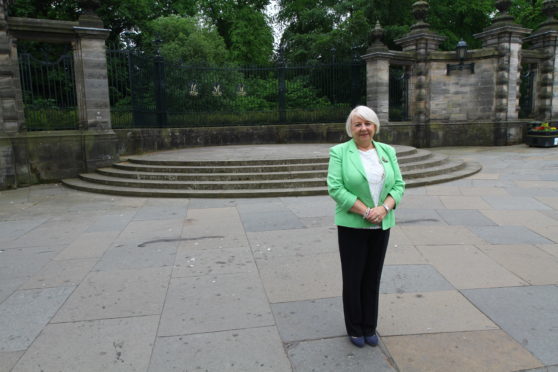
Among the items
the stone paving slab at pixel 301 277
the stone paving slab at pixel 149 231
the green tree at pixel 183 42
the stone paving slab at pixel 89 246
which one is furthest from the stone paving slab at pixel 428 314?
the green tree at pixel 183 42

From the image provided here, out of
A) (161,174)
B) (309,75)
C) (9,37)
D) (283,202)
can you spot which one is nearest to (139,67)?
Answer: (9,37)

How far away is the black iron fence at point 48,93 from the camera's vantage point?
10.5m

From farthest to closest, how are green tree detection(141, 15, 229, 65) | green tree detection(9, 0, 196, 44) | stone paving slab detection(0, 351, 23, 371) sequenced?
green tree detection(9, 0, 196, 44) < green tree detection(141, 15, 229, 65) < stone paving slab detection(0, 351, 23, 371)

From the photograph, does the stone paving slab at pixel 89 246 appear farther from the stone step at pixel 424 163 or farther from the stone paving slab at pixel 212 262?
the stone step at pixel 424 163

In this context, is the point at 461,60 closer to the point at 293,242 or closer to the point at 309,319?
the point at 293,242

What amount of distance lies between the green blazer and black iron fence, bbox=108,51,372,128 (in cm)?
1114

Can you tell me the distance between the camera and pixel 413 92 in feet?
54.5

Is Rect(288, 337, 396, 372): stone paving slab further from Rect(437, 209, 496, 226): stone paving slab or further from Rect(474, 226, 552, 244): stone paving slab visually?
Rect(437, 209, 496, 226): stone paving slab

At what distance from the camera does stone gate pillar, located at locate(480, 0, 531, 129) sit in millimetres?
15867

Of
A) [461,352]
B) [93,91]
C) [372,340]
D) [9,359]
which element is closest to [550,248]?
[461,352]

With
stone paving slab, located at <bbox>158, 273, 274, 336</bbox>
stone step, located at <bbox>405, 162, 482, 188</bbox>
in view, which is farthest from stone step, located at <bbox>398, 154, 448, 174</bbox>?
stone paving slab, located at <bbox>158, 273, 274, 336</bbox>

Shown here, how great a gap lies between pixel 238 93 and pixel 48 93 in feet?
21.2

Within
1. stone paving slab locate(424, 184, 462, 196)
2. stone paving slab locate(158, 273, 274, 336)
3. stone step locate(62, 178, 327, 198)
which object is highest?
stone step locate(62, 178, 327, 198)

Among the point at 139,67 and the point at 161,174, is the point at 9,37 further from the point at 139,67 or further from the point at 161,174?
the point at 161,174
